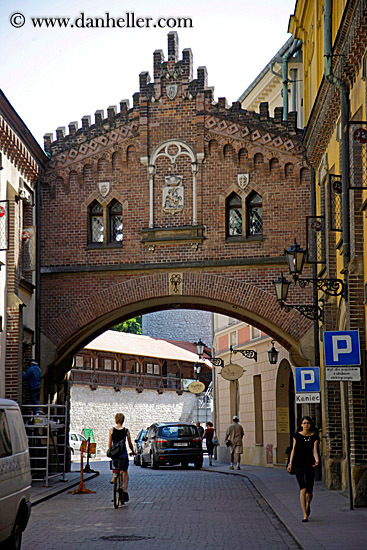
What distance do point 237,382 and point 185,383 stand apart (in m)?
23.3

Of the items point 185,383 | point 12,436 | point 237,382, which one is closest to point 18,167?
point 12,436

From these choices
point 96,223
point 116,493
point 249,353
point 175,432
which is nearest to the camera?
point 116,493

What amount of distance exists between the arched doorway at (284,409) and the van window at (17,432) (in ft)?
67.2

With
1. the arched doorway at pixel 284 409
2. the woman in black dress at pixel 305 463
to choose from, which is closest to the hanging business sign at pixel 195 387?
the arched doorway at pixel 284 409

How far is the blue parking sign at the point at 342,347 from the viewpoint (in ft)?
44.9

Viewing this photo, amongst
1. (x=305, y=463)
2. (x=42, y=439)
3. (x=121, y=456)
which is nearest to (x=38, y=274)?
(x=42, y=439)

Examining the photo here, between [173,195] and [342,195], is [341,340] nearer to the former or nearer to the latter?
[342,195]

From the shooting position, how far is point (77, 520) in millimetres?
13969

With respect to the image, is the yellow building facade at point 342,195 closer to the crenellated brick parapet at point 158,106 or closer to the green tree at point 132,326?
the crenellated brick parapet at point 158,106

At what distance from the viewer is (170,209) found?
2373cm

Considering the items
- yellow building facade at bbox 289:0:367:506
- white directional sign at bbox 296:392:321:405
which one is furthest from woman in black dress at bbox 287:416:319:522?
white directional sign at bbox 296:392:321:405

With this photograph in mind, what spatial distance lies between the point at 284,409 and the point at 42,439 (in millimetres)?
10370

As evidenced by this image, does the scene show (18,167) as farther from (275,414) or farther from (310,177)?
(275,414)

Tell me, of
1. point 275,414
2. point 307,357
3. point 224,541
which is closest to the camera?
point 224,541
